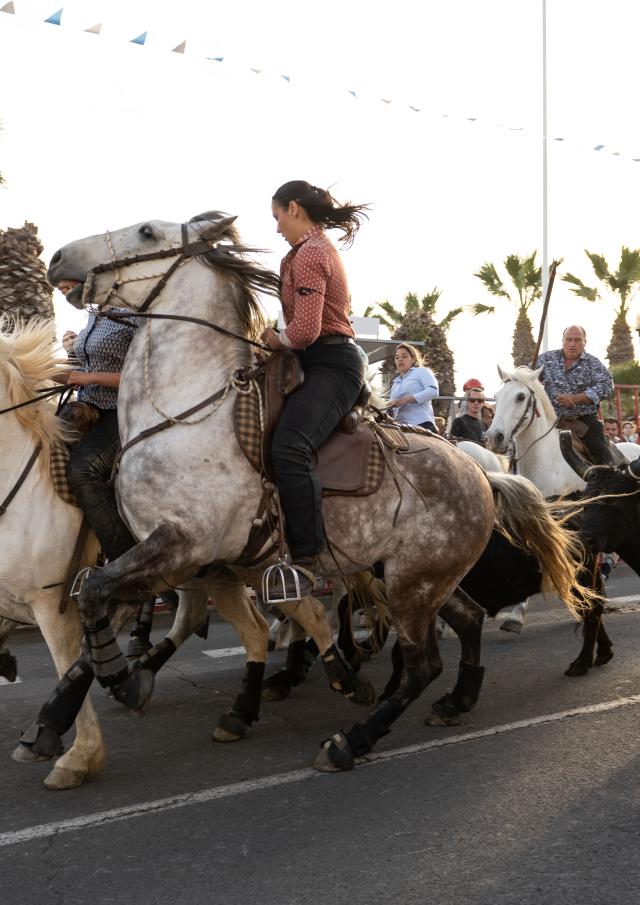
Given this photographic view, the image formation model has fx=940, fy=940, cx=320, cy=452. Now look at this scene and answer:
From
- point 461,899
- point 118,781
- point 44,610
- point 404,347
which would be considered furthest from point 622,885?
point 404,347

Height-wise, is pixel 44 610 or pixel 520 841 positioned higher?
pixel 44 610

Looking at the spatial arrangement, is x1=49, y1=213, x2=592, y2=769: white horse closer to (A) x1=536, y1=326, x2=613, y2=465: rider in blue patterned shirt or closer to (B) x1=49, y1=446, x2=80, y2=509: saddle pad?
(B) x1=49, y1=446, x2=80, y2=509: saddle pad

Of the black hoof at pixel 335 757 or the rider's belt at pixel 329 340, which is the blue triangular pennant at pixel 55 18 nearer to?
the rider's belt at pixel 329 340

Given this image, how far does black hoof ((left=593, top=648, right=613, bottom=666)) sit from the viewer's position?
661cm

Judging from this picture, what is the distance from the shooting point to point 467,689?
537cm

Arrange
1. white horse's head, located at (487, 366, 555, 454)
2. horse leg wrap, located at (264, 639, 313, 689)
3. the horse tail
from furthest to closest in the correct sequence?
1. white horse's head, located at (487, 366, 555, 454)
2. horse leg wrap, located at (264, 639, 313, 689)
3. the horse tail

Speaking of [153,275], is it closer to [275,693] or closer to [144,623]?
[275,693]

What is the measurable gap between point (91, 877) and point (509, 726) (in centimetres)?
260

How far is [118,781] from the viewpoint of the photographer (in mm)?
4438

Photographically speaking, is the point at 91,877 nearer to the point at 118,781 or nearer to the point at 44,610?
the point at 118,781

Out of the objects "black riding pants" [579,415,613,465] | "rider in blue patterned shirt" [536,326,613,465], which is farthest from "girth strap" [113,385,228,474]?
"black riding pants" [579,415,613,465]

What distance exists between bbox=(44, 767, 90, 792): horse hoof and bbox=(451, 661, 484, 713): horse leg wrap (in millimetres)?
2125

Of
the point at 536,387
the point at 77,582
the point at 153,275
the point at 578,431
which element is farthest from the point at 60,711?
the point at 578,431

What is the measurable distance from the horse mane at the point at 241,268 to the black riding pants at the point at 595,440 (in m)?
5.13
